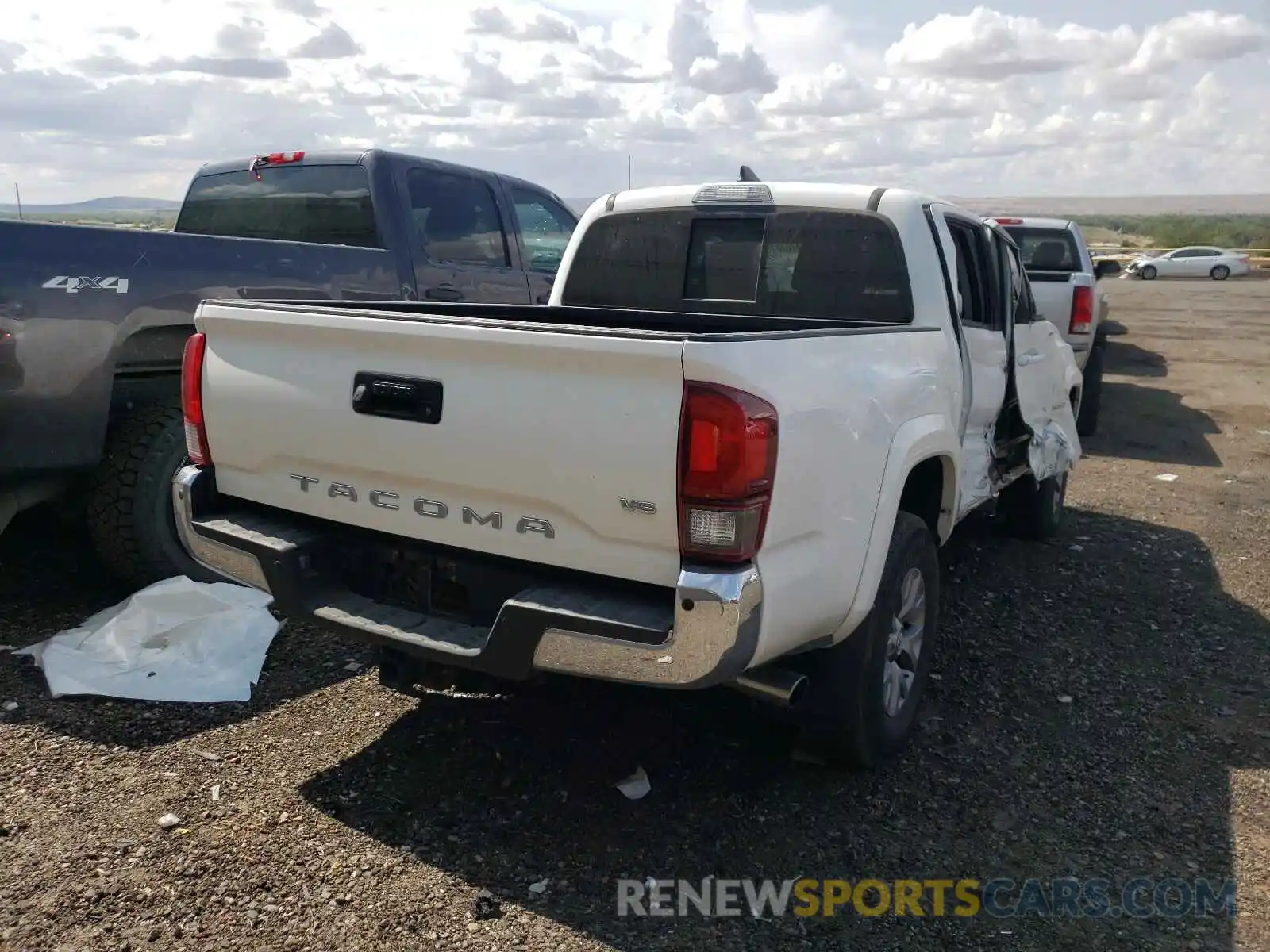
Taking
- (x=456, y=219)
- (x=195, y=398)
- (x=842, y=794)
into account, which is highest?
(x=456, y=219)

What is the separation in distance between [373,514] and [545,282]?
433 cm

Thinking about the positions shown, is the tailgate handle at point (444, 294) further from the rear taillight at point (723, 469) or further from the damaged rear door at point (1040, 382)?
the rear taillight at point (723, 469)

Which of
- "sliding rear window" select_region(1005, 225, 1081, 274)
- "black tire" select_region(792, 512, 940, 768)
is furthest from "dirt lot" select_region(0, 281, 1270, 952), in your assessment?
"sliding rear window" select_region(1005, 225, 1081, 274)

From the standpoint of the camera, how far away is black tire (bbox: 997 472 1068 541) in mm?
6359

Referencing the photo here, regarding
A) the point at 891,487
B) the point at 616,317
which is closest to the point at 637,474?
the point at 891,487

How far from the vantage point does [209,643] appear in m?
4.39

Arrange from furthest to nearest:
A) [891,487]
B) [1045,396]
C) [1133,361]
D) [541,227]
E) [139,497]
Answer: [1133,361] < [541,227] < [1045,396] < [139,497] < [891,487]

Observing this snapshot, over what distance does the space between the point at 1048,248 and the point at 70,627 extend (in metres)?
9.20

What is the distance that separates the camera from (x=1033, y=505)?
6371mm

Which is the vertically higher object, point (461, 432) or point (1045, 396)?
point (461, 432)

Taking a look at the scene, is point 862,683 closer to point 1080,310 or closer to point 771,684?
point 771,684

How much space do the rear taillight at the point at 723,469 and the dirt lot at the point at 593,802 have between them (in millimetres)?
1058

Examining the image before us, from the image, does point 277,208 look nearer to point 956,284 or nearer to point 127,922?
point 956,284

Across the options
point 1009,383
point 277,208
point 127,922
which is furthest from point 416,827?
point 277,208
